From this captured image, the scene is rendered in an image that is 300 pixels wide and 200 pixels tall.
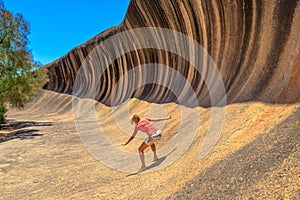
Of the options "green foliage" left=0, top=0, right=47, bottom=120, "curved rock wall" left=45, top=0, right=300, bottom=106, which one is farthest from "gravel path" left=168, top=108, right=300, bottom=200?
"green foliage" left=0, top=0, right=47, bottom=120

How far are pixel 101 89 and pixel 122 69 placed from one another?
18.1 ft

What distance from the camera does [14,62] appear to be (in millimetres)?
→ 14539

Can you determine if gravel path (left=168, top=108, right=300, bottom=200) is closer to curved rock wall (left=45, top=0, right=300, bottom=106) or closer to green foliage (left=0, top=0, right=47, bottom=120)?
curved rock wall (left=45, top=0, right=300, bottom=106)

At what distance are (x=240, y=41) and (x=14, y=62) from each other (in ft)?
40.1

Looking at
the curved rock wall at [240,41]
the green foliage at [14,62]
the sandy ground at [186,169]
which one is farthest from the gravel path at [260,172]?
the green foliage at [14,62]

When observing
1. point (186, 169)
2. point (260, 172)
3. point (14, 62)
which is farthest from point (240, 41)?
point (14, 62)

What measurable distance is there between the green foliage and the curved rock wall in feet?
24.6

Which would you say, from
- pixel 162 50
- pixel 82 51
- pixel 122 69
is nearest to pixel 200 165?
pixel 162 50

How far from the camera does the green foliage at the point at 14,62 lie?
46.6 feet

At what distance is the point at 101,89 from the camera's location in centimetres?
2955

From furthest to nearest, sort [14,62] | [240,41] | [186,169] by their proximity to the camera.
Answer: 1. [14,62]
2. [240,41]
3. [186,169]

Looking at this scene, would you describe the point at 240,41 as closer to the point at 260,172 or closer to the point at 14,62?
the point at 260,172

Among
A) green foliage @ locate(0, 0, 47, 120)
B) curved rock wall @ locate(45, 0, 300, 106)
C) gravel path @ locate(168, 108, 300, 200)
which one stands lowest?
gravel path @ locate(168, 108, 300, 200)

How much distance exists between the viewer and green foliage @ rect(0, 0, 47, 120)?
46.6ft
